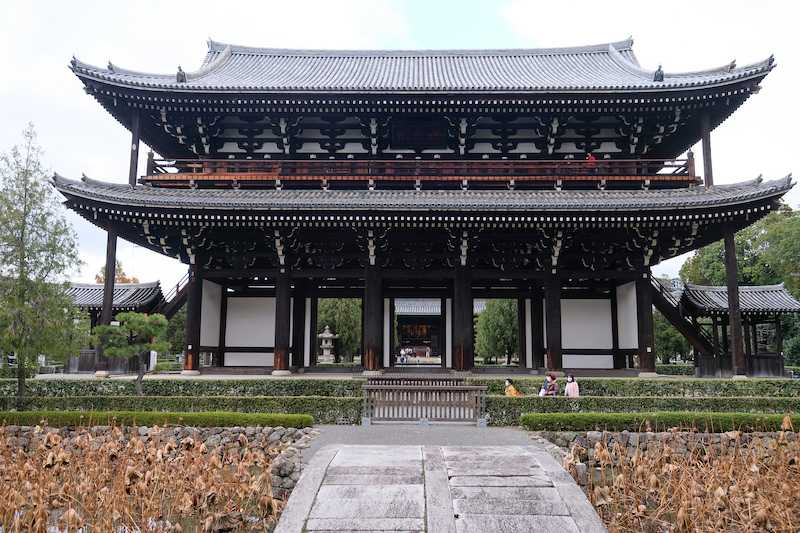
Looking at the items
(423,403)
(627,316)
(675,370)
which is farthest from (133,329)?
(675,370)

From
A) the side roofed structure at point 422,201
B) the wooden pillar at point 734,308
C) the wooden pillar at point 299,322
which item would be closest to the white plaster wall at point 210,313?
the side roofed structure at point 422,201

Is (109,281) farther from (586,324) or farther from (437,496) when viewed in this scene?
(586,324)

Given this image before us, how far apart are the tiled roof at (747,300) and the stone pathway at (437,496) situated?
14624mm

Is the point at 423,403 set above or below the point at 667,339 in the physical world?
below

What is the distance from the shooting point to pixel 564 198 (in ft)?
54.7

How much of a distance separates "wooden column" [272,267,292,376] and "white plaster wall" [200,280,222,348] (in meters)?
2.67

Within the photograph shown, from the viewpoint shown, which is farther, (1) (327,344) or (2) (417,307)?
(2) (417,307)

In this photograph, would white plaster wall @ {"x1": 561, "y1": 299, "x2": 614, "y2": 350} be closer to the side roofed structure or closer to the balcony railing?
the side roofed structure

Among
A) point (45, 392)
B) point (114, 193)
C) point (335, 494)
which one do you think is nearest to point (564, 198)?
point (335, 494)

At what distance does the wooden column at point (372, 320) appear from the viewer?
1739 cm

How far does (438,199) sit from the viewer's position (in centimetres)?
1677

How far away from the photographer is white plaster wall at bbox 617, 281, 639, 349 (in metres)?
18.0

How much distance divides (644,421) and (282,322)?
11.5m

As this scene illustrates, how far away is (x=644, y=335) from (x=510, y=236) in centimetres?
553
